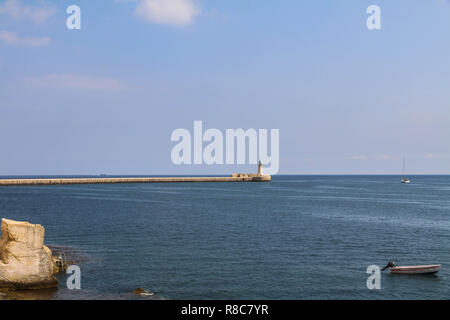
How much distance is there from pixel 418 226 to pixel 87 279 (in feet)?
151

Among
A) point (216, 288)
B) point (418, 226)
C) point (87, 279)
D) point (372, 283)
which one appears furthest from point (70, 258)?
point (418, 226)

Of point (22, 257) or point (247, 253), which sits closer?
point (22, 257)

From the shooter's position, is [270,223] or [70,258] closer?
[70,258]

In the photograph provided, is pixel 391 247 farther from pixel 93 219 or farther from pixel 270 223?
pixel 93 219

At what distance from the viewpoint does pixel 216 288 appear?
2492 centimetres

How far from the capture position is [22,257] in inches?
912

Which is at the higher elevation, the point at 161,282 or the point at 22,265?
the point at 22,265

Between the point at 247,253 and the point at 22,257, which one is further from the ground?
the point at 22,257

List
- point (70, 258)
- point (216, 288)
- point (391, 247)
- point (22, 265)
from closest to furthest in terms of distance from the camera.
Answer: point (22, 265)
point (216, 288)
point (70, 258)
point (391, 247)

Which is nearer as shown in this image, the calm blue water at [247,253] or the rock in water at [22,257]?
the rock in water at [22,257]

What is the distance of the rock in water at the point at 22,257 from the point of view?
2286 centimetres

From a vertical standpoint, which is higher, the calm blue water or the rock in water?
the rock in water

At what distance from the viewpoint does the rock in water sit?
22.9m

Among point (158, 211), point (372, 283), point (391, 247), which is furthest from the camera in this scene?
point (158, 211)
